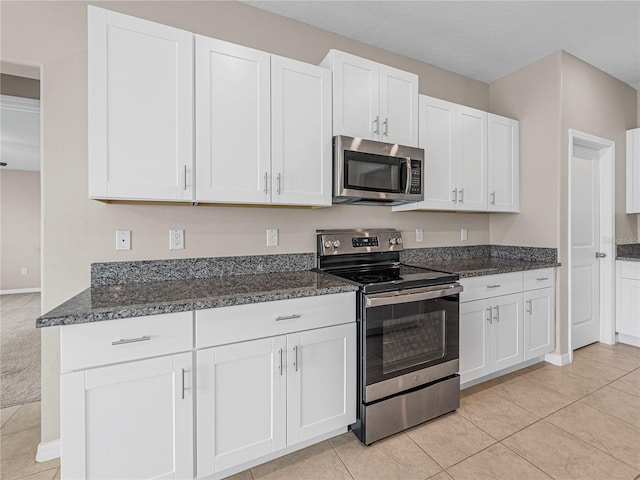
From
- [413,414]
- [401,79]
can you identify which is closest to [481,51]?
[401,79]

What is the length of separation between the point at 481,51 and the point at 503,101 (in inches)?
28.6

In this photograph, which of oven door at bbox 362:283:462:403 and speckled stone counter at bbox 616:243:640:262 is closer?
oven door at bbox 362:283:462:403

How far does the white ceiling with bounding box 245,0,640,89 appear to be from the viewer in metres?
2.24

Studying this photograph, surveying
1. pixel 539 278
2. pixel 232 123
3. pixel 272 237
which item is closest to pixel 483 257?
pixel 539 278

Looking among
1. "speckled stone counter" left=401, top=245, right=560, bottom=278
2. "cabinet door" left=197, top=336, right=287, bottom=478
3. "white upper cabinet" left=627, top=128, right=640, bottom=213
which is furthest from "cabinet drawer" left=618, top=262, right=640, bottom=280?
"cabinet door" left=197, top=336, right=287, bottom=478

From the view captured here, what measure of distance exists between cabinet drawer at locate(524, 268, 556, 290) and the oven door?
1.05 metres

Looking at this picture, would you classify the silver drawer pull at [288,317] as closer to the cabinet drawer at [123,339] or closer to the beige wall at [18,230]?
the cabinet drawer at [123,339]

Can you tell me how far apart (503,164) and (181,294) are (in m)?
3.10

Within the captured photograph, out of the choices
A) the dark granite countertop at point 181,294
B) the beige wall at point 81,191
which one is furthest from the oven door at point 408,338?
the beige wall at point 81,191

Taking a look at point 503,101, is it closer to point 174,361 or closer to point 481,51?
point 481,51

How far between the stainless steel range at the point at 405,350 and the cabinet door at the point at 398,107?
1035mm

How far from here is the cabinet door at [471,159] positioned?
9.06 ft

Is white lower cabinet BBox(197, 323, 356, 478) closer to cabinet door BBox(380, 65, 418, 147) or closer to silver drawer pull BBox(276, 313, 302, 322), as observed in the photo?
silver drawer pull BBox(276, 313, 302, 322)

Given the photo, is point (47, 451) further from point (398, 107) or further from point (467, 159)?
point (467, 159)
